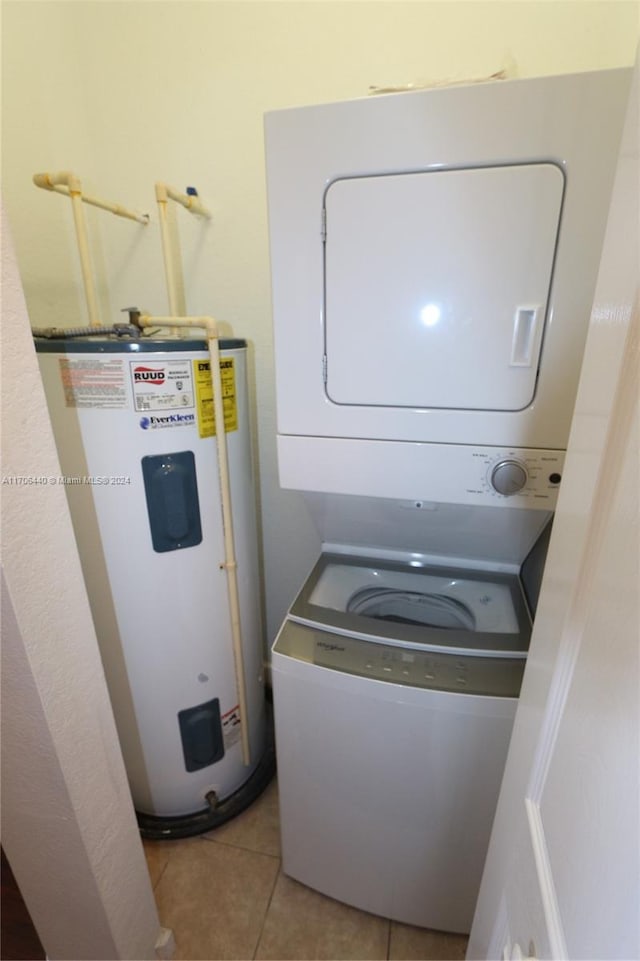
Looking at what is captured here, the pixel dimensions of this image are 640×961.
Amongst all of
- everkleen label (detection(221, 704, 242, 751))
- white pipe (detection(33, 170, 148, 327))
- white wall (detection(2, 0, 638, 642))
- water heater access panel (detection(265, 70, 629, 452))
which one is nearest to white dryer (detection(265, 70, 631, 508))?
water heater access panel (detection(265, 70, 629, 452))

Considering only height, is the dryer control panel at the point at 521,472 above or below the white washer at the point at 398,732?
above

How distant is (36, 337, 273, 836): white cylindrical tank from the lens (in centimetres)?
102

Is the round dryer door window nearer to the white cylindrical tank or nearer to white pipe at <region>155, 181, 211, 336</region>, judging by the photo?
the white cylindrical tank

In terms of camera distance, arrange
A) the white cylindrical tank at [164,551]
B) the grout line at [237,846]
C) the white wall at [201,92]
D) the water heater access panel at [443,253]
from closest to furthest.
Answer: the water heater access panel at [443,253] < the white cylindrical tank at [164,551] < the white wall at [201,92] < the grout line at [237,846]

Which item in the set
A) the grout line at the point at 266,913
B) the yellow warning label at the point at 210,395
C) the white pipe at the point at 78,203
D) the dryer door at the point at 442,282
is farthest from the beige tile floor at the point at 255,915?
the white pipe at the point at 78,203

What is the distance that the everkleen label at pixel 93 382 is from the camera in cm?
98

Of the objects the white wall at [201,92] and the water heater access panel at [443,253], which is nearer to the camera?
the water heater access panel at [443,253]

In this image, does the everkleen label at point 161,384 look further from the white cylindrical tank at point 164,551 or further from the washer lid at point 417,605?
the washer lid at point 417,605

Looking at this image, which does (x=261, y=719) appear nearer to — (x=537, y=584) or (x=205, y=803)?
(x=205, y=803)

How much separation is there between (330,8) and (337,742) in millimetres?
1881

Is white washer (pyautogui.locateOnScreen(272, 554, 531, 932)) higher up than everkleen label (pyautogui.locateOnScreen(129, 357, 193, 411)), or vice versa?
everkleen label (pyautogui.locateOnScreen(129, 357, 193, 411))

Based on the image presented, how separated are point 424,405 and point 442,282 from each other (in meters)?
0.24

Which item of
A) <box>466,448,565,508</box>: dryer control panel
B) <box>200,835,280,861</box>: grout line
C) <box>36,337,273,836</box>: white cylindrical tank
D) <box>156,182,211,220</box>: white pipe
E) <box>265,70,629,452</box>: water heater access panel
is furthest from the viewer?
<box>200,835,280,861</box>: grout line

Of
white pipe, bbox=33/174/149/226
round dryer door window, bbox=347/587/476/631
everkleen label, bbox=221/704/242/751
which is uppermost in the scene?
white pipe, bbox=33/174/149/226
